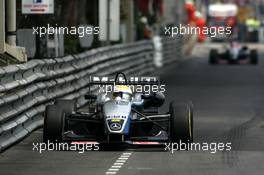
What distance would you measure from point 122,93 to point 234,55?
30687 millimetres

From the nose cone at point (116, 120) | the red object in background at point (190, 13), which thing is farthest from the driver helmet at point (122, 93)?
the red object in background at point (190, 13)

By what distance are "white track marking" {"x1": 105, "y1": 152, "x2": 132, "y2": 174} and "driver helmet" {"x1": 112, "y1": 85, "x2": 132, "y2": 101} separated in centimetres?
97

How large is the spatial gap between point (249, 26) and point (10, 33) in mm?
83584

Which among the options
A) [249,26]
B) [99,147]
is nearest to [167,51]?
[99,147]

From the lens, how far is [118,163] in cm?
1177

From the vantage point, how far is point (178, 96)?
2408 cm

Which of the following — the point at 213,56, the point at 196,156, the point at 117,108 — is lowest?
the point at 213,56

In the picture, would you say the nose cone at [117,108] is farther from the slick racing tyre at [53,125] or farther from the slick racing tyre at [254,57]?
the slick racing tyre at [254,57]

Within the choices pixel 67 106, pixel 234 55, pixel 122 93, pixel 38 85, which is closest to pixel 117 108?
pixel 122 93

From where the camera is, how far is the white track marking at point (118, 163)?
1107 cm

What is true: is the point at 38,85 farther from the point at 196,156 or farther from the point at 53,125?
the point at 196,156

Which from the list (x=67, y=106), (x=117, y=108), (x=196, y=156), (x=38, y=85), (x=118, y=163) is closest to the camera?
(x=118, y=163)

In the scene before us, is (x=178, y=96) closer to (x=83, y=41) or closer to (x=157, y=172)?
(x=83, y=41)

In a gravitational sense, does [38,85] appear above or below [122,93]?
below
